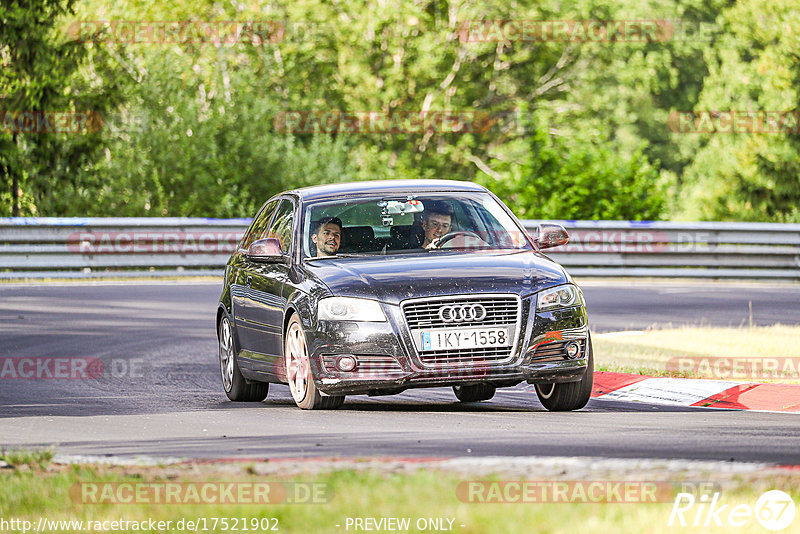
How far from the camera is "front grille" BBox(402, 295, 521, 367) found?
9617 millimetres

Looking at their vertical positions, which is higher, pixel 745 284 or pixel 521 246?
pixel 521 246

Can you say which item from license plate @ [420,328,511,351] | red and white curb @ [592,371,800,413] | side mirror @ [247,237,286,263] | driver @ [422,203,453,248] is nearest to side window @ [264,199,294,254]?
side mirror @ [247,237,286,263]

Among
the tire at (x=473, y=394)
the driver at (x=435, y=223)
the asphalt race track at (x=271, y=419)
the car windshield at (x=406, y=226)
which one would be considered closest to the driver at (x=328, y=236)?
the car windshield at (x=406, y=226)

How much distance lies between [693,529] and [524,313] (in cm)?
427

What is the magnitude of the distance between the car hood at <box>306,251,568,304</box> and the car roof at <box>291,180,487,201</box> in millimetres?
887

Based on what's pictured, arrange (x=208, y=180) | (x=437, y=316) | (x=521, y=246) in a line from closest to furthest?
(x=437, y=316) < (x=521, y=246) < (x=208, y=180)

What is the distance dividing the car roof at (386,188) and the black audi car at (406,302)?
0.5 inches

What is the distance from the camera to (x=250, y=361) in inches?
452

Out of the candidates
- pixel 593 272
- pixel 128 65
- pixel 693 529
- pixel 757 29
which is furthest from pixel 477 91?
pixel 693 529

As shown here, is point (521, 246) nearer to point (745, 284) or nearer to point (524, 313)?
→ point (524, 313)

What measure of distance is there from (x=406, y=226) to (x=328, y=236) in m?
0.58

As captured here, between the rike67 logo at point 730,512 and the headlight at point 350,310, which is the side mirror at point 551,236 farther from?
the rike67 logo at point 730,512

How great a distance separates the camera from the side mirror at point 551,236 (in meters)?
10.9

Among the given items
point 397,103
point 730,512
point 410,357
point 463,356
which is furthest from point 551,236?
point 397,103
